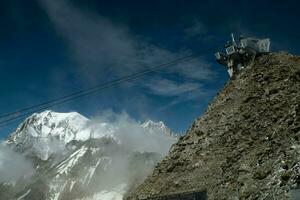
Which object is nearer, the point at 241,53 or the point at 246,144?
the point at 246,144

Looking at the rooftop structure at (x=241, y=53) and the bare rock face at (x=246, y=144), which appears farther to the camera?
the rooftop structure at (x=241, y=53)

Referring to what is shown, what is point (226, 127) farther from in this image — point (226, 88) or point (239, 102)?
point (226, 88)

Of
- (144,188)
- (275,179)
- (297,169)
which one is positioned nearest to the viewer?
(297,169)

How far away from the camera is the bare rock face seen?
33.1 meters

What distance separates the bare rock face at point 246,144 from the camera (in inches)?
1303

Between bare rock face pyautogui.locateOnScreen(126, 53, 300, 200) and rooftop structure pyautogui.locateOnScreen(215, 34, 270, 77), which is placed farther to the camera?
rooftop structure pyautogui.locateOnScreen(215, 34, 270, 77)

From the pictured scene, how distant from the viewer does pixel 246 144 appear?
132ft

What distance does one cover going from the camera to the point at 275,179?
31.4m

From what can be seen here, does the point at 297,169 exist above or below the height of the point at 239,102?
below

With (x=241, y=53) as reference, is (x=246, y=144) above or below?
below

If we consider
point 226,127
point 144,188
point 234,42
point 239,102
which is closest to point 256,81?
point 239,102

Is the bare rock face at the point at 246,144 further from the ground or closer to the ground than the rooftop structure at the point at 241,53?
closer to the ground

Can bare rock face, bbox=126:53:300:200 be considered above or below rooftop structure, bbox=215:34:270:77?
below

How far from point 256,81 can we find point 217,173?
13.2 metres
